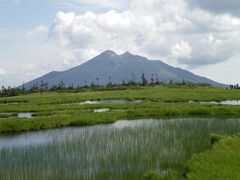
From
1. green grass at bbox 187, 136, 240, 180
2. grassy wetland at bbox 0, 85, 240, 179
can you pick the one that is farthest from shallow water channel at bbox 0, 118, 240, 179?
green grass at bbox 187, 136, 240, 180

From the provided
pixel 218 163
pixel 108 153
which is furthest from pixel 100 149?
pixel 218 163

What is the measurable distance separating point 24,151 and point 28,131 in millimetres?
10600

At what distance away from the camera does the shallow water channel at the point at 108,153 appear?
1822cm

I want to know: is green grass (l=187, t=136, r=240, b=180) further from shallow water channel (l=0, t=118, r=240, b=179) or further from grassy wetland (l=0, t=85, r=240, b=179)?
shallow water channel (l=0, t=118, r=240, b=179)

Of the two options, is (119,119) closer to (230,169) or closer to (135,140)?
(135,140)

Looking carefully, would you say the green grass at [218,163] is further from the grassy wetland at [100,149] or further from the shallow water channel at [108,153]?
the shallow water channel at [108,153]

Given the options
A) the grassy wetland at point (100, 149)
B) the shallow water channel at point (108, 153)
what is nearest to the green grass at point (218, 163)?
the grassy wetland at point (100, 149)

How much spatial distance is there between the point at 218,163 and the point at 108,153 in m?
6.68

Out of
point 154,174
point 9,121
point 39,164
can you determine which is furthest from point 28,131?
point 154,174

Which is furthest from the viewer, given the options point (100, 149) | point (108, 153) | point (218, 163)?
point (100, 149)

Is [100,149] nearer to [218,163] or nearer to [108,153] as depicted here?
[108,153]

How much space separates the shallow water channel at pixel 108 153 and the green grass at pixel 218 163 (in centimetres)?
108

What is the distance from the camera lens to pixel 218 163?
17141 mm

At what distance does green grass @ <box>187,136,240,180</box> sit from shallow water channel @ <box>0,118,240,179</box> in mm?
1078
